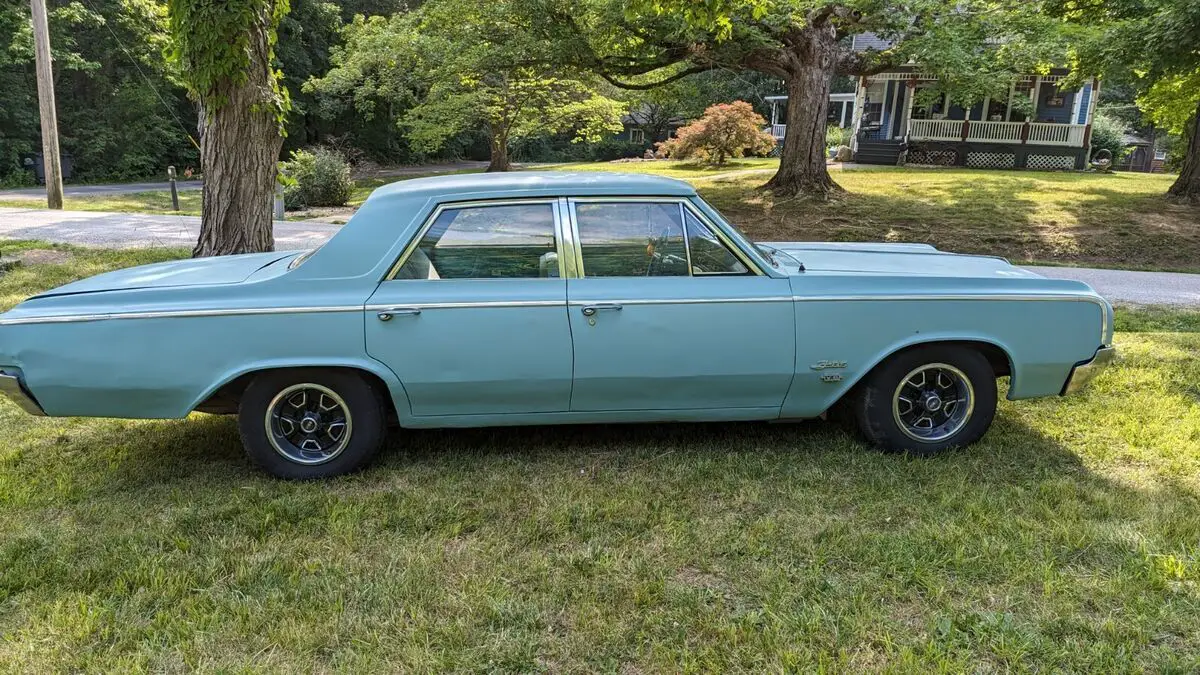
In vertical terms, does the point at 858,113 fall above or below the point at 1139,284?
above

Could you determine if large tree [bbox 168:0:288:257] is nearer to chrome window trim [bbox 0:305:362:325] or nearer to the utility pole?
chrome window trim [bbox 0:305:362:325]

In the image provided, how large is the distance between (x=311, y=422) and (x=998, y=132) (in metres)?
29.9

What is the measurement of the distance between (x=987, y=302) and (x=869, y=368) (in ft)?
2.25

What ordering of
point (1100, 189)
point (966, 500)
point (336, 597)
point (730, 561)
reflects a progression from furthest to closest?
point (1100, 189) → point (966, 500) → point (730, 561) → point (336, 597)

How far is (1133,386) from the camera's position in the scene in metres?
5.39

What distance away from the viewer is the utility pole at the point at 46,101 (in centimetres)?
1592

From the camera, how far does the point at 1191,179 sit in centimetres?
1669

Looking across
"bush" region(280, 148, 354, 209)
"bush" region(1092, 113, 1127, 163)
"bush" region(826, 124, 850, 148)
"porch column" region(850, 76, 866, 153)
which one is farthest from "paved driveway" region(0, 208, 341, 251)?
"bush" region(1092, 113, 1127, 163)

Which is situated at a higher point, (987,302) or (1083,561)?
(987,302)

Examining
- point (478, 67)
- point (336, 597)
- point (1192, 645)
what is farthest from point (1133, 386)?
point (478, 67)

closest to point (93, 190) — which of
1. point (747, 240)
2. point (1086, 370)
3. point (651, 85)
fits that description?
point (651, 85)

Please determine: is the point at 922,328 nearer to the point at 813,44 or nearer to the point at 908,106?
the point at 813,44

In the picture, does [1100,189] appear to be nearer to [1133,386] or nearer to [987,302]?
Answer: [1133,386]

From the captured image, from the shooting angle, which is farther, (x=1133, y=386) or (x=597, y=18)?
(x=597, y=18)
